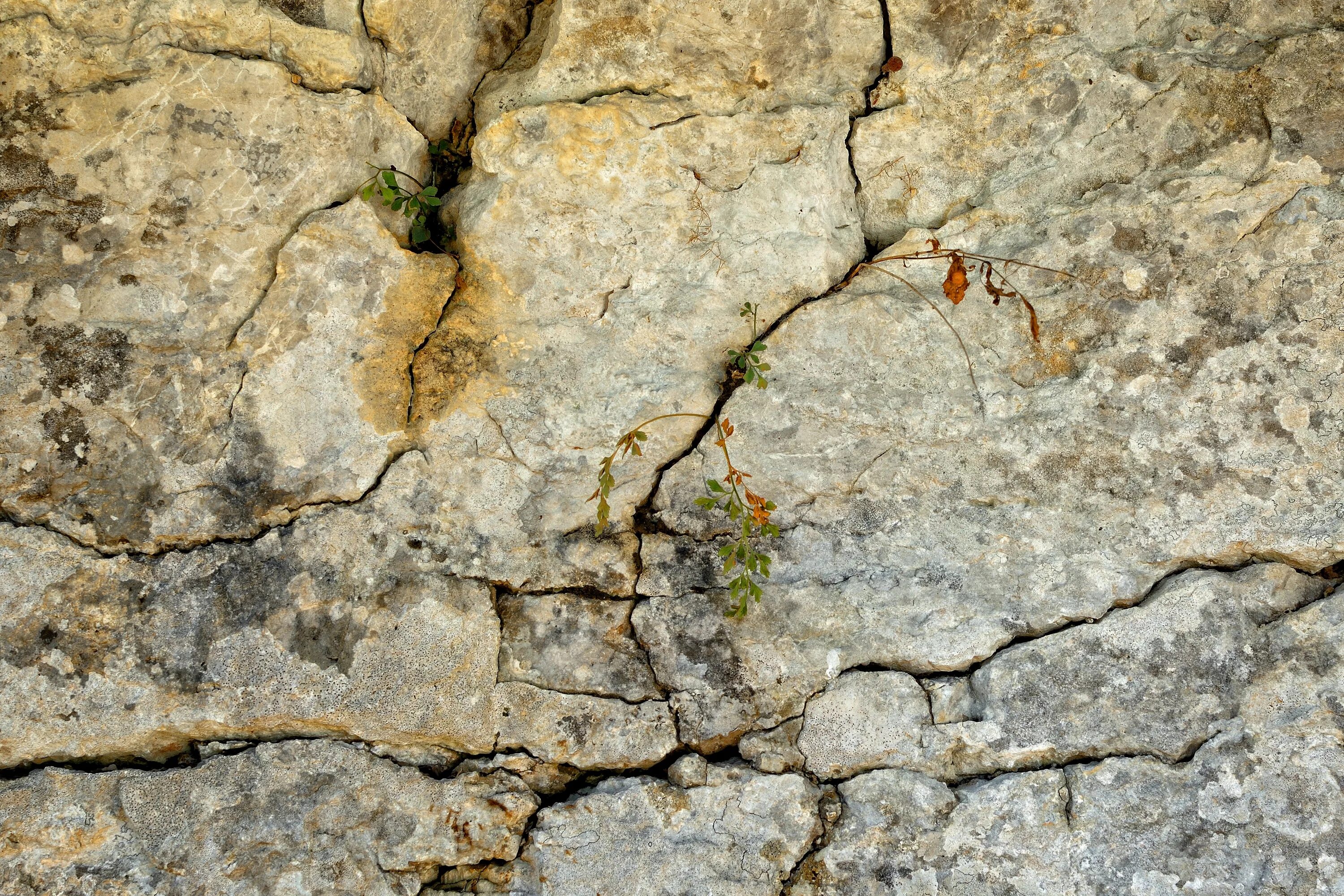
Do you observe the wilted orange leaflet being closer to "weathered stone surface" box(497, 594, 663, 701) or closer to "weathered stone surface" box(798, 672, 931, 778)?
"weathered stone surface" box(798, 672, 931, 778)

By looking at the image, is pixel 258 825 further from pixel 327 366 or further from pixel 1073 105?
pixel 1073 105

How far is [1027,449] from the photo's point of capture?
217cm

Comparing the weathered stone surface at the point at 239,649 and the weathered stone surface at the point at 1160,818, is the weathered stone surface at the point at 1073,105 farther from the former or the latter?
the weathered stone surface at the point at 239,649

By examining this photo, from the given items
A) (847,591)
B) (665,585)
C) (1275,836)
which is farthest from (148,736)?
(1275,836)

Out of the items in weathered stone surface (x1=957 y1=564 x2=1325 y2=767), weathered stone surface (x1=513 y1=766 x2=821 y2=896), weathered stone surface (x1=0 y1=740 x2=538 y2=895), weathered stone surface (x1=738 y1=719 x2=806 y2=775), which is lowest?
weathered stone surface (x1=0 y1=740 x2=538 y2=895)

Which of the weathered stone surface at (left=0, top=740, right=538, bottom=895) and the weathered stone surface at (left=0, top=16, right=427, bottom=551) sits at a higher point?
the weathered stone surface at (left=0, top=16, right=427, bottom=551)

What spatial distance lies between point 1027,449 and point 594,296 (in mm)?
1054

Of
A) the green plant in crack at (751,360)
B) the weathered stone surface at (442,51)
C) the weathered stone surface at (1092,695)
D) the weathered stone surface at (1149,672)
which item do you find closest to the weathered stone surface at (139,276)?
the weathered stone surface at (442,51)

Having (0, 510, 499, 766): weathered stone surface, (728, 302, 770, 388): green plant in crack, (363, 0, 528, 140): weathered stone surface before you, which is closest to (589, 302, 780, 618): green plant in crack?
(728, 302, 770, 388): green plant in crack

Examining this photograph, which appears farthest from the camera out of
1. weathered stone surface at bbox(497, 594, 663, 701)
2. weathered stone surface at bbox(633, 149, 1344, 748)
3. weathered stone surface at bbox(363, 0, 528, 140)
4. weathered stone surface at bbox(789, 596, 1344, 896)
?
weathered stone surface at bbox(363, 0, 528, 140)

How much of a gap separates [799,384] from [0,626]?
5.98ft

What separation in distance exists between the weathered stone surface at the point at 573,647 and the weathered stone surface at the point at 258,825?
245 millimetres

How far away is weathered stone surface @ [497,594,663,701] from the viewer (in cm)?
219

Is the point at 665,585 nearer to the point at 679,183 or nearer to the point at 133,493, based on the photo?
the point at 679,183
